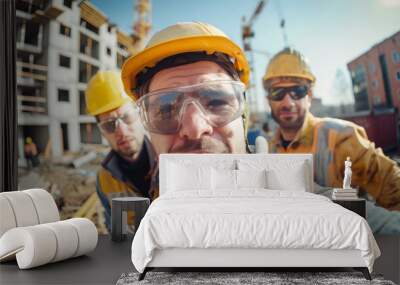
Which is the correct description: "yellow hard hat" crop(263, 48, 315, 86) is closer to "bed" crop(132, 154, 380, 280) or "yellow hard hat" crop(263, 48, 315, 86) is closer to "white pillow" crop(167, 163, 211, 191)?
"white pillow" crop(167, 163, 211, 191)

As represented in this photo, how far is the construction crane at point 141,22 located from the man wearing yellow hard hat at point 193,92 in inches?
6.4

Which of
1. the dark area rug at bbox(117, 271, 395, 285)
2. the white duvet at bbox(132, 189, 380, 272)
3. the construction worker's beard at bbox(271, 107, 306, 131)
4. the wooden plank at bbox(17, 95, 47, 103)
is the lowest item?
the dark area rug at bbox(117, 271, 395, 285)

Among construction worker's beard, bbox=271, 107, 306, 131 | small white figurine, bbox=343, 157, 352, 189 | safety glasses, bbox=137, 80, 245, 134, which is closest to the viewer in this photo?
small white figurine, bbox=343, 157, 352, 189

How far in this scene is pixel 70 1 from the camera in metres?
6.75

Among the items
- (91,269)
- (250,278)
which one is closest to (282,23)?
(250,278)

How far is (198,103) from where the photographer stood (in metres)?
6.35

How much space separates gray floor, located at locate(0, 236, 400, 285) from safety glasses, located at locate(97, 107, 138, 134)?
64.2 inches

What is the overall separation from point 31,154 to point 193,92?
6.78ft

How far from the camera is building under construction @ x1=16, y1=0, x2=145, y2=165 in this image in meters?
6.71

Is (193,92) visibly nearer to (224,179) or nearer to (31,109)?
(224,179)

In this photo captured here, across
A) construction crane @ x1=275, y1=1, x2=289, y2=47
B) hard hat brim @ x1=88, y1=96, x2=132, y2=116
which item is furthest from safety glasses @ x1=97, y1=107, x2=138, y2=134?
construction crane @ x1=275, y1=1, x2=289, y2=47

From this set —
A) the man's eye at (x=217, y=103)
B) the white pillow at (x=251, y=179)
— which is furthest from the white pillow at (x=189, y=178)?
the man's eye at (x=217, y=103)

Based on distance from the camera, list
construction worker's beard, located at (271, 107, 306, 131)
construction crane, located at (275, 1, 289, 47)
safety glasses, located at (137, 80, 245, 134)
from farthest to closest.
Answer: construction crane, located at (275, 1, 289, 47) < construction worker's beard, located at (271, 107, 306, 131) < safety glasses, located at (137, 80, 245, 134)

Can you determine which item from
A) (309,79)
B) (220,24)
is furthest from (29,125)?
(309,79)
